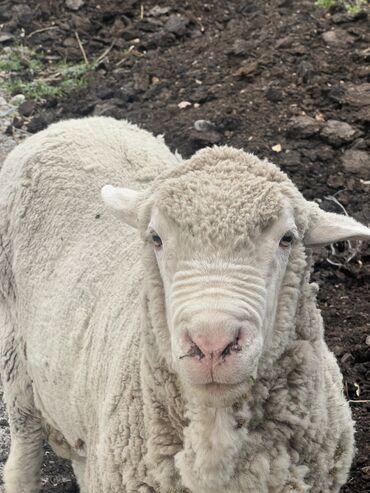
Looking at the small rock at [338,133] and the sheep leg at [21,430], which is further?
the small rock at [338,133]

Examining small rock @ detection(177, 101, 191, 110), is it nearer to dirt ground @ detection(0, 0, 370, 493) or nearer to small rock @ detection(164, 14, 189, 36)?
dirt ground @ detection(0, 0, 370, 493)

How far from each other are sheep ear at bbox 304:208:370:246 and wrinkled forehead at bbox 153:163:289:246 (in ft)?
0.70

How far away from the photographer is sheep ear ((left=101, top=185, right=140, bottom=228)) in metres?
4.12

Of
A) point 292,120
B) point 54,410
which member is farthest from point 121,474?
point 292,120

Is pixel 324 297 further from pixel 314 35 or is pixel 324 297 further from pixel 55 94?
pixel 55 94

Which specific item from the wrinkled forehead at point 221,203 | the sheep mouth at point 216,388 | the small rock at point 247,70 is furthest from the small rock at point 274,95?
the sheep mouth at point 216,388

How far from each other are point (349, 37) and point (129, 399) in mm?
5177

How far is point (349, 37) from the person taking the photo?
853cm

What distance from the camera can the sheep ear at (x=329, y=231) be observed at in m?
3.88

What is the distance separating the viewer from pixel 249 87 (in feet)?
26.9

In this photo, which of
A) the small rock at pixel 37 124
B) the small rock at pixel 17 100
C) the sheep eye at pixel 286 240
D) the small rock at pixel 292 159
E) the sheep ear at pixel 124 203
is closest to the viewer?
the sheep eye at pixel 286 240

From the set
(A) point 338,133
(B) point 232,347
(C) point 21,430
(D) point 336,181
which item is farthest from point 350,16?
(B) point 232,347

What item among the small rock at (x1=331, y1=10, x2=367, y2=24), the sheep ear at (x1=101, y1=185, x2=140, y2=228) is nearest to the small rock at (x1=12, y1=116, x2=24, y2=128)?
the small rock at (x1=331, y1=10, x2=367, y2=24)

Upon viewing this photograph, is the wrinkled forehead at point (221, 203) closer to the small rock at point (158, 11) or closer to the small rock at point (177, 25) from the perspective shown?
the small rock at point (177, 25)
